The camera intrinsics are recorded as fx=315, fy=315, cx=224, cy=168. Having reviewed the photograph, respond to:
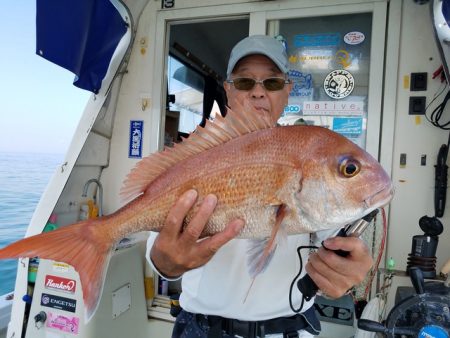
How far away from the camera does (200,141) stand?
3.56 feet

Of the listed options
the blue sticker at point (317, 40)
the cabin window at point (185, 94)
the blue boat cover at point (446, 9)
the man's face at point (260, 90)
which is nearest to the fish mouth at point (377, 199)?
the man's face at point (260, 90)

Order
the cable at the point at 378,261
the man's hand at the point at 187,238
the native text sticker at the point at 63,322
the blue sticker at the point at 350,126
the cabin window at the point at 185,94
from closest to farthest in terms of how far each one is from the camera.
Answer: the man's hand at the point at 187,238
the native text sticker at the point at 63,322
the cable at the point at 378,261
the blue sticker at the point at 350,126
the cabin window at the point at 185,94

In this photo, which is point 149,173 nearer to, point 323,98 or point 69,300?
point 69,300

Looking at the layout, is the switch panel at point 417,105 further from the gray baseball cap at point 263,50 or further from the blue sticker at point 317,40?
the gray baseball cap at point 263,50

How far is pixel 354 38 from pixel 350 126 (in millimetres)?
826

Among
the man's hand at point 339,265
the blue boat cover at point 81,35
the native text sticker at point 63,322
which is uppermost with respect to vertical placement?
the blue boat cover at point 81,35

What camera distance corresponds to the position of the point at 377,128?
278 cm

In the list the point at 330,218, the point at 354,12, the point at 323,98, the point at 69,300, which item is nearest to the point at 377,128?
the point at 323,98

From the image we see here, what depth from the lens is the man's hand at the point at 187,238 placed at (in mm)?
1004

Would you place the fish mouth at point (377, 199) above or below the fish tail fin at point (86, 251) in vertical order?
above

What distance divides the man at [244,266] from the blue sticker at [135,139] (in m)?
2.01

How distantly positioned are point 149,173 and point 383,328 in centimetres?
145

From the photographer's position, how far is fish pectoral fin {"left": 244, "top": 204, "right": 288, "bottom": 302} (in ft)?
3.08

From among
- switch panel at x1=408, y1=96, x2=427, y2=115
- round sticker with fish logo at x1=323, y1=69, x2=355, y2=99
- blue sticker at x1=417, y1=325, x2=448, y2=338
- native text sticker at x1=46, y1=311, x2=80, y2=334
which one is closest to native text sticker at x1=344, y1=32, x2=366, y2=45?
round sticker with fish logo at x1=323, y1=69, x2=355, y2=99
